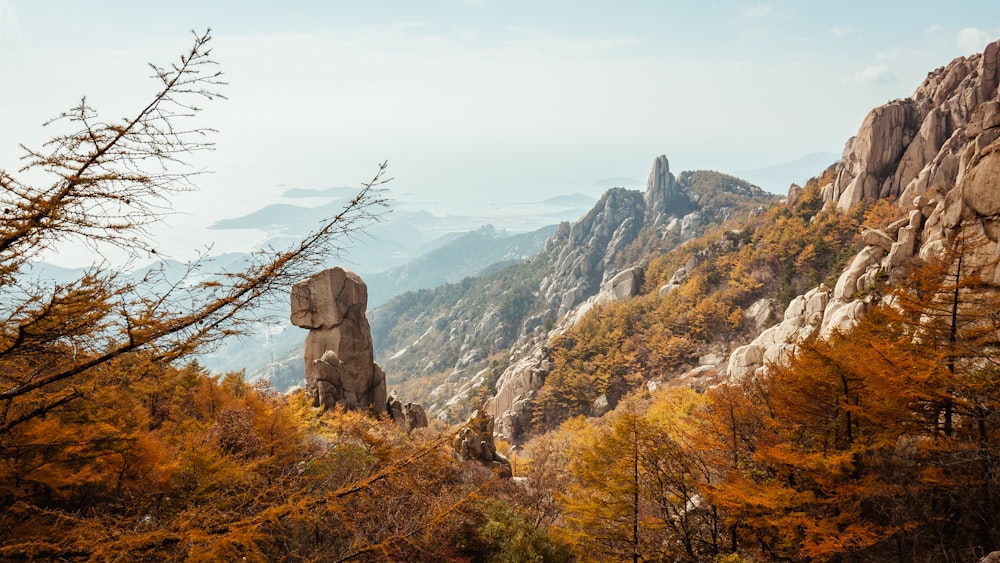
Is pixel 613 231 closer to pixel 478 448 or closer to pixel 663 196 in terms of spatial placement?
pixel 663 196

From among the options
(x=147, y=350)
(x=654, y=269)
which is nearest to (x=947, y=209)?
(x=147, y=350)

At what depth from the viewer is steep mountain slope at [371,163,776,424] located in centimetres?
11150

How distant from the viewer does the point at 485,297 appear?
14600 centimetres

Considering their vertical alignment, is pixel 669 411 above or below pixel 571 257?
below

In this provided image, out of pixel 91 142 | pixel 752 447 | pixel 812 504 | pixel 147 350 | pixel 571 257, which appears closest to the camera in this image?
pixel 91 142

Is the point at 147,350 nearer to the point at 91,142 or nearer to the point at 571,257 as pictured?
the point at 91,142

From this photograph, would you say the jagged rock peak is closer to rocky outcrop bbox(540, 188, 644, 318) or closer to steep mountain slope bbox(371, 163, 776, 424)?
steep mountain slope bbox(371, 163, 776, 424)

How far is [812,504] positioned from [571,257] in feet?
388

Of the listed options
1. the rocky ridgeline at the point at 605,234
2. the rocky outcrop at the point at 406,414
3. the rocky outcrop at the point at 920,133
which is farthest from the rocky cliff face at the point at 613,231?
the rocky outcrop at the point at 406,414

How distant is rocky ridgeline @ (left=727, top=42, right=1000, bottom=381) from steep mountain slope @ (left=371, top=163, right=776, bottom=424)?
180 feet

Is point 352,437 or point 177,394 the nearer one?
point 177,394

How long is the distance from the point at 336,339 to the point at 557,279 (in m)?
103

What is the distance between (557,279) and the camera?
12669 centimetres

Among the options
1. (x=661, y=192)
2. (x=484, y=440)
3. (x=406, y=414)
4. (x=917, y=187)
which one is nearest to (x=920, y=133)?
(x=917, y=187)
